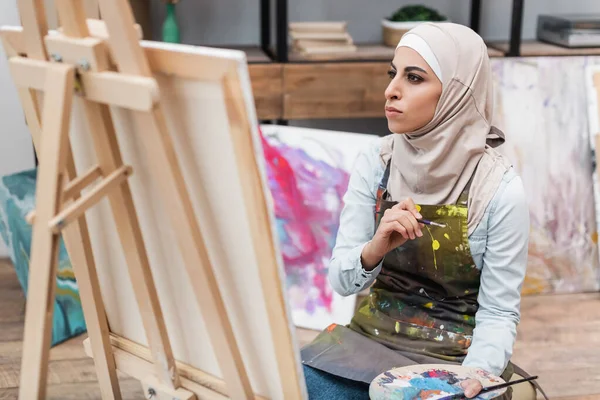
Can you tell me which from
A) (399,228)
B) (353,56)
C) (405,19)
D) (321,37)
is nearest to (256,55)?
(321,37)

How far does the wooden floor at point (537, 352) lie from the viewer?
1.99 m

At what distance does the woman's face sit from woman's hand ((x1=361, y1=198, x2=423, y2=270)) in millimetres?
172

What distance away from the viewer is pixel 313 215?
2357 mm

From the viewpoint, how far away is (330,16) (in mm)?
2811

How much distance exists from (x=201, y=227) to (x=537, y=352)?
56.6 inches

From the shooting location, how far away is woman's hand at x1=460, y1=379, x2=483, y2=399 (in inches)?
46.0

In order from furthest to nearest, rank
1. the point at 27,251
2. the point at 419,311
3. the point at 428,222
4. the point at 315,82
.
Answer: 1. the point at 315,82
2. the point at 27,251
3. the point at 419,311
4. the point at 428,222

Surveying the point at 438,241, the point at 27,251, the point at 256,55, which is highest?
the point at 256,55

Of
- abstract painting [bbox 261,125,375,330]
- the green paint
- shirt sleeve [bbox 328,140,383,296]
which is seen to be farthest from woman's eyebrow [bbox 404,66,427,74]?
the green paint

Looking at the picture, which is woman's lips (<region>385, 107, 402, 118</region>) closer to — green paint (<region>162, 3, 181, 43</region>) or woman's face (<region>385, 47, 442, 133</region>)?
woman's face (<region>385, 47, 442, 133</region>)

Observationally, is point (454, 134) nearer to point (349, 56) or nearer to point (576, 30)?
point (349, 56)

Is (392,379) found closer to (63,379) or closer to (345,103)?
(63,379)

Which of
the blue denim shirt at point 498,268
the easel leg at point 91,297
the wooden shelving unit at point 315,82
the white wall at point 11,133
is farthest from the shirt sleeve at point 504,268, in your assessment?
the white wall at point 11,133

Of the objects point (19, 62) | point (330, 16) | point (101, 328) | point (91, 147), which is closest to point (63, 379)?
point (101, 328)
